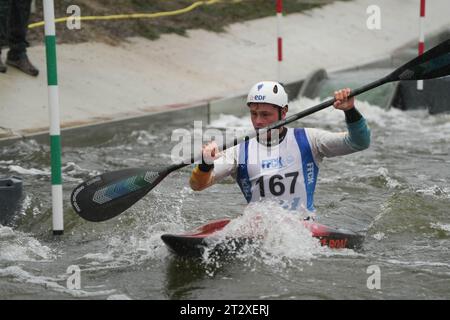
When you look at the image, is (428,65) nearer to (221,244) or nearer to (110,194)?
(221,244)

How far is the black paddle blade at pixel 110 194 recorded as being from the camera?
6.02 m

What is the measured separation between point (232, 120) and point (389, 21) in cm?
668

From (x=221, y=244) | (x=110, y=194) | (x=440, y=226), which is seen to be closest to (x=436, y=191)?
(x=440, y=226)

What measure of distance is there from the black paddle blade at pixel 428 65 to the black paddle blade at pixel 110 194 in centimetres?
175

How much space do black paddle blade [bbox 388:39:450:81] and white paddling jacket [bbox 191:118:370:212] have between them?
1.83ft

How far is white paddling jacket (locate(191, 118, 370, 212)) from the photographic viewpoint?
19.3ft

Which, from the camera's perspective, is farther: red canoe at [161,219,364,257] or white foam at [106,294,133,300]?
red canoe at [161,219,364,257]

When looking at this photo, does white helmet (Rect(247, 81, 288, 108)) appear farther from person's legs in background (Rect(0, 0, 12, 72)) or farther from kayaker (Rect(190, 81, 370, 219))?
person's legs in background (Rect(0, 0, 12, 72))

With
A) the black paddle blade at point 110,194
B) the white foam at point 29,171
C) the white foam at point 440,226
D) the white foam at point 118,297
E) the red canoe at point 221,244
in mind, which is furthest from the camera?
the white foam at point 29,171

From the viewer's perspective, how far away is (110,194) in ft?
19.9

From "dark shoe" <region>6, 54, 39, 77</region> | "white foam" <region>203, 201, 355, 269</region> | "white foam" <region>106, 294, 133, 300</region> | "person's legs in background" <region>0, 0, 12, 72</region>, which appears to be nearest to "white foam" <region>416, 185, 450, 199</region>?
"white foam" <region>203, 201, 355, 269</region>

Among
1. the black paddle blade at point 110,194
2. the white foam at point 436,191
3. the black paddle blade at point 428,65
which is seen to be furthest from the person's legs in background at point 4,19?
the black paddle blade at point 428,65

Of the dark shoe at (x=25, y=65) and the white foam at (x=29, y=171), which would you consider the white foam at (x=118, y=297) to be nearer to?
the white foam at (x=29, y=171)
